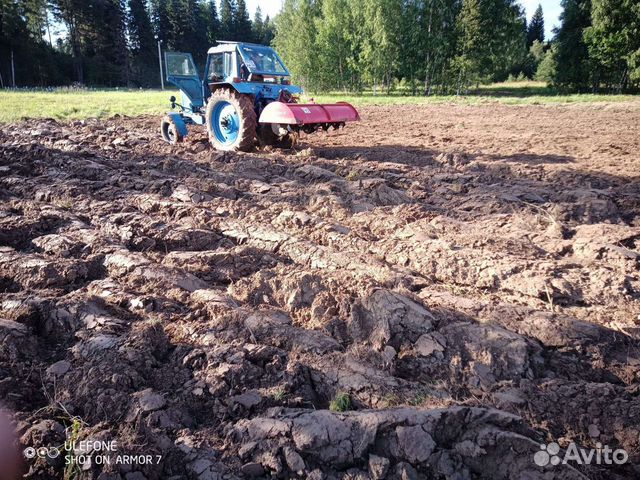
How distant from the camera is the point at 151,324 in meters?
3.22

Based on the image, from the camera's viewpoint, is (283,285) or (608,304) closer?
(608,304)

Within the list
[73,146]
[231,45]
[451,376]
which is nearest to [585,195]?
[451,376]

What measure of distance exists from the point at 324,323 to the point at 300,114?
5588 millimetres

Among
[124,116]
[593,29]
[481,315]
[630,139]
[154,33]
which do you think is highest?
[154,33]

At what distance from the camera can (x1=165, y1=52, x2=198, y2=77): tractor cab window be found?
10395mm

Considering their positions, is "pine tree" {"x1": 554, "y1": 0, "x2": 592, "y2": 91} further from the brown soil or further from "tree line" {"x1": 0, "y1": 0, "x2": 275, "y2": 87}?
"tree line" {"x1": 0, "y1": 0, "x2": 275, "y2": 87}

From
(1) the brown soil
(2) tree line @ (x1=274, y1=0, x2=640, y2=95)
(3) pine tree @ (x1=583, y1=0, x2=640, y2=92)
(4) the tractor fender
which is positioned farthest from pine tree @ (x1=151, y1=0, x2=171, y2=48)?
(1) the brown soil

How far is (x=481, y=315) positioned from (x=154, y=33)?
69.6 metres

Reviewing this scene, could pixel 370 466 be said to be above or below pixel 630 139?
below

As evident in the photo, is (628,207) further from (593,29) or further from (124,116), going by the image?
(593,29)

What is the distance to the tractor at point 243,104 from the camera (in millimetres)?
8341

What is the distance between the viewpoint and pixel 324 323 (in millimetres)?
3357

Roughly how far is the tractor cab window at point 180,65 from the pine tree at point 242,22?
2581 inches

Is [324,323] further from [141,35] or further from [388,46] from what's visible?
[141,35]
